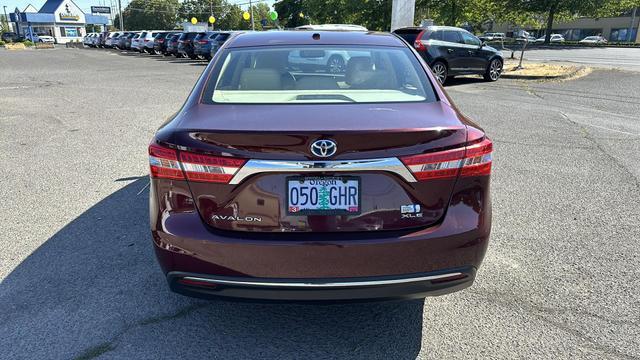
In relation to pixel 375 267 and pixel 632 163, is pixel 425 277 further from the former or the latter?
pixel 632 163

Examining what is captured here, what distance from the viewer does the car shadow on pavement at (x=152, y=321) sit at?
8.63 ft

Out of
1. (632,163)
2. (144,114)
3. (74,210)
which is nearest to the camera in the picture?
(74,210)

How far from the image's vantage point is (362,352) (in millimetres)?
2623

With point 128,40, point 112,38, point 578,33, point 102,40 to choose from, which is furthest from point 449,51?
point 578,33

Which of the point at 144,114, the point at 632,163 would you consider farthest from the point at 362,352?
the point at 144,114

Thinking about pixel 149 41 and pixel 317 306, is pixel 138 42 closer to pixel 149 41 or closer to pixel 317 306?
pixel 149 41

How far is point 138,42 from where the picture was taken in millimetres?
40219

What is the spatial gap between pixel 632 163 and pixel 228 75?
18.5 ft

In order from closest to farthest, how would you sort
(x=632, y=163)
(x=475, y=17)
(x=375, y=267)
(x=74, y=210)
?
1. (x=375, y=267)
2. (x=74, y=210)
3. (x=632, y=163)
4. (x=475, y=17)

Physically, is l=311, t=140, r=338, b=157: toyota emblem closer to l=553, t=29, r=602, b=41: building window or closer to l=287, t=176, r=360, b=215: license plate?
l=287, t=176, r=360, b=215: license plate

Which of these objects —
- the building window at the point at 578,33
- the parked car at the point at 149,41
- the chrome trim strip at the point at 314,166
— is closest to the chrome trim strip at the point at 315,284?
the chrome trim strip at the point at 314,166

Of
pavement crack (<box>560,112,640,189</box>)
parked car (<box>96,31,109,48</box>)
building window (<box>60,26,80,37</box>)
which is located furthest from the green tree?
pavement crack (<box>560,112,640,189</box>)

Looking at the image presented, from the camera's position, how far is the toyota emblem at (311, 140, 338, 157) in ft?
7.18

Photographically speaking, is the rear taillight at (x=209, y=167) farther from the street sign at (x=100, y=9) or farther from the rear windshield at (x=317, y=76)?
the street sign at (x=100, y=9)
